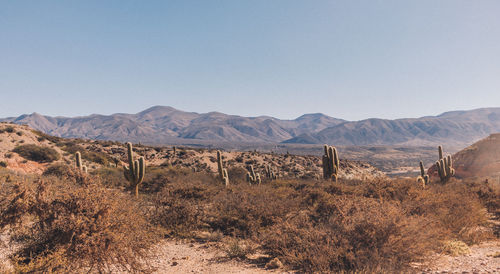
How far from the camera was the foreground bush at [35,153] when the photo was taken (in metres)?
25.4

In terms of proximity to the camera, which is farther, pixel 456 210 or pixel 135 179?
pixel 135 179

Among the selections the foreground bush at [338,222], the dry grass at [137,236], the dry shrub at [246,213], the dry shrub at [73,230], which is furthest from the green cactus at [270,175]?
the dry shrub at [73,230]

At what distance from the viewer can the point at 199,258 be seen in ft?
24.6

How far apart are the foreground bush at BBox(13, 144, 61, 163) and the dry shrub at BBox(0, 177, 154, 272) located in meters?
23.5

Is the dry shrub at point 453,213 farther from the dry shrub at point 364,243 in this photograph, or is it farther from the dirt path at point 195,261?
the dirt path at point 195,261

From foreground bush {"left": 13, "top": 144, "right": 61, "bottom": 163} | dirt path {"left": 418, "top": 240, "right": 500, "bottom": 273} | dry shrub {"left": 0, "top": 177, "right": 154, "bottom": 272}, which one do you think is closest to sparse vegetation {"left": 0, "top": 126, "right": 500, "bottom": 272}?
dry shrub {"left": 0, "top": 177, "right": 154, "bottom": 272}

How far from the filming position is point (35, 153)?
84.5ft

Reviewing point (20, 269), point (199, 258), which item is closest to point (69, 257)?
point (20, 269)

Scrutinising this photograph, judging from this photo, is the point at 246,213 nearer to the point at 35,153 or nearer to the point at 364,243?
the point at 364,243

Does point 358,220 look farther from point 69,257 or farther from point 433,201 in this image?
point 69,257

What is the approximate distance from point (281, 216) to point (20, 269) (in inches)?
261

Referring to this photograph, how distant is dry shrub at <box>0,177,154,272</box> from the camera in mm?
5230

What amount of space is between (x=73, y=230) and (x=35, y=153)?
25.9m

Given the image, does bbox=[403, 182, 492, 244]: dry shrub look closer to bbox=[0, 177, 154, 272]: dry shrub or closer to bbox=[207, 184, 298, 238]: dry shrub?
bbox=[207, 184, 298, 238]: dry shrub
